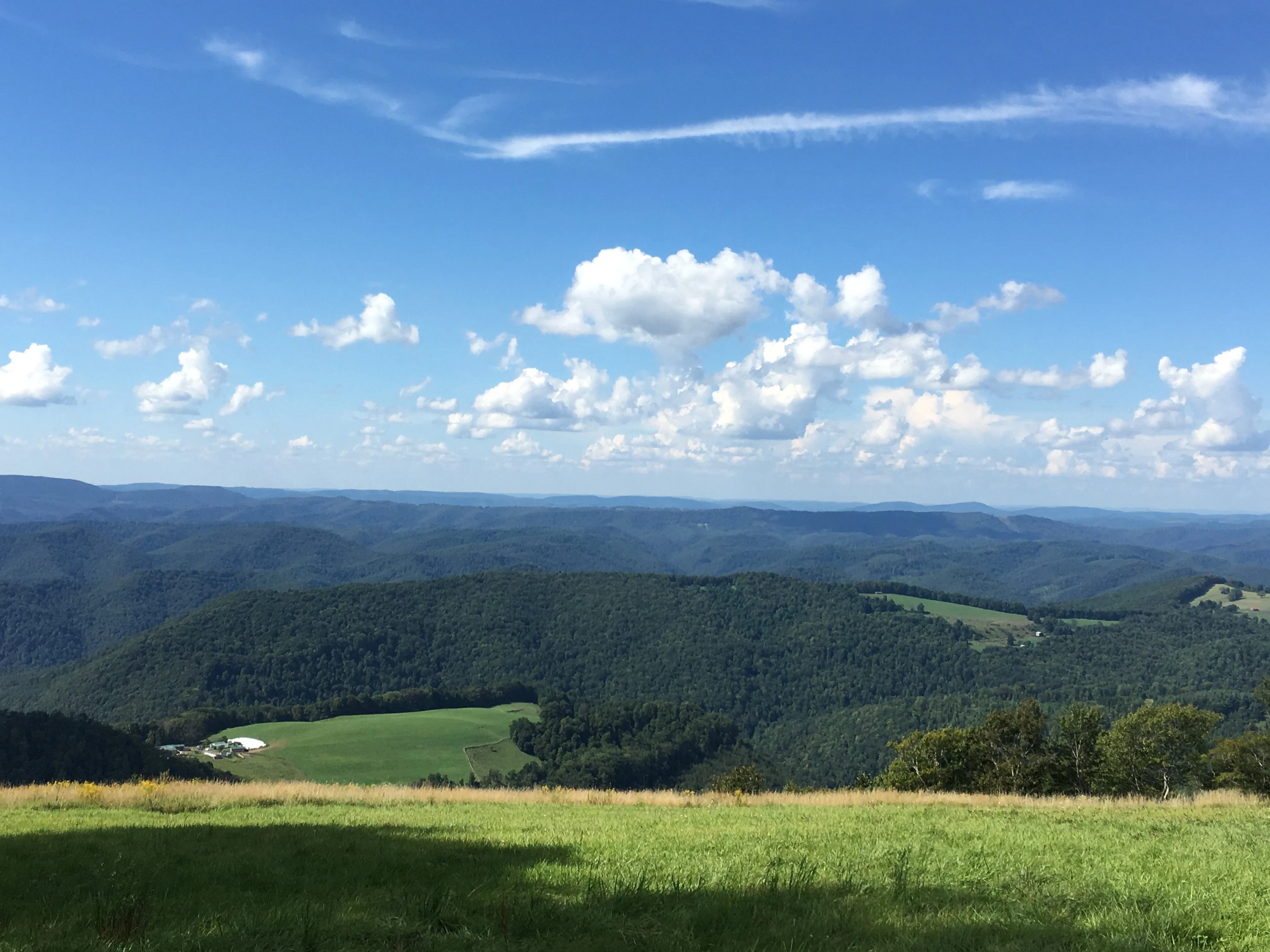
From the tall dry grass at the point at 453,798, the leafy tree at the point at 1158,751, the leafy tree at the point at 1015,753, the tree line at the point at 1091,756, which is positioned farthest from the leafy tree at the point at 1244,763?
the tall dry grass at the point at 453,798

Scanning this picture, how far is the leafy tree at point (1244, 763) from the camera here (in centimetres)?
2755

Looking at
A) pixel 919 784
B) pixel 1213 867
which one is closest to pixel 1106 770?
pixel 919 784

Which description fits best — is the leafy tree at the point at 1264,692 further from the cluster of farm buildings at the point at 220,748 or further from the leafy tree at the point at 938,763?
the cluster of farm buildings at the point at 220,748

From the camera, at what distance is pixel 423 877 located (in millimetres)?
8469

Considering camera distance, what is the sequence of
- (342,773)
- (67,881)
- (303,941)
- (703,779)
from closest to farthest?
(303,941), (67,881), (342,773), (703,779)

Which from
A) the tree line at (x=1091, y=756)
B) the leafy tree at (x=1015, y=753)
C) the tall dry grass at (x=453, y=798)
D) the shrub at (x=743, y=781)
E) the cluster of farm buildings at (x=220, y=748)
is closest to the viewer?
the tall dry grass at (x=453, y=798)

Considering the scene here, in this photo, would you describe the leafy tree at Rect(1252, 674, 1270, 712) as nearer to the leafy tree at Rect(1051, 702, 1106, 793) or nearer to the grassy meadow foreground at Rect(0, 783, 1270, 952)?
the leafy tree at Rect(1051, 702, 1106, 793)

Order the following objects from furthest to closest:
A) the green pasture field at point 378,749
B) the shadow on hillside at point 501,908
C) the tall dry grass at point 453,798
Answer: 1. the green pasture field at point 378,749
2. the tall dry grass at point 453,798
3. the shadow on hillside at point 501,908

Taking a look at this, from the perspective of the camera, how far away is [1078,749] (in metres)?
34.0

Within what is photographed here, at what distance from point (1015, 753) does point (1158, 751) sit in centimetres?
582

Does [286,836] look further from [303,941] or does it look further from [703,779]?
[703,779]

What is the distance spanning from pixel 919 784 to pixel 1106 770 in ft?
26.9

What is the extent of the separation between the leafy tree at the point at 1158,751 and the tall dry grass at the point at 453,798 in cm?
1369

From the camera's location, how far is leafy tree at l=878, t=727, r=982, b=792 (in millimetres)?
35781
